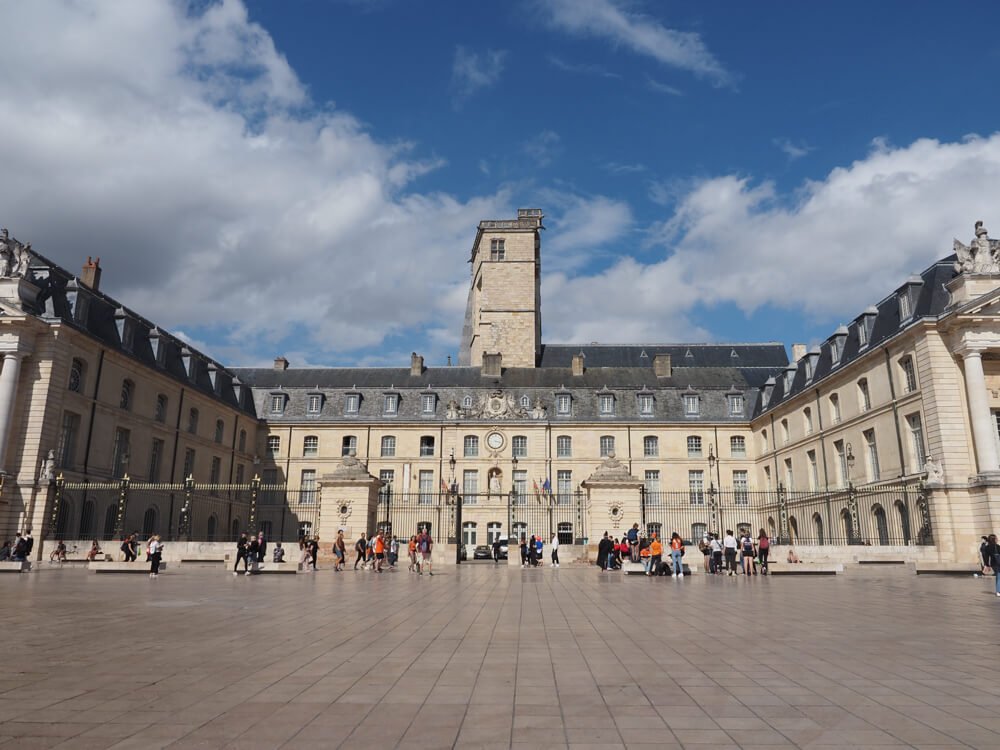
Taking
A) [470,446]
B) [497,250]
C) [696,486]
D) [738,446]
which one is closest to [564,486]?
[470,446]

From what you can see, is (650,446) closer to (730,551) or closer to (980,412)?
(980,412)

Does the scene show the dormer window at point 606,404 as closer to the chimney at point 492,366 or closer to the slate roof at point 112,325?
the chimney at point 492,366

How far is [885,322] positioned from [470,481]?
82.8 feet

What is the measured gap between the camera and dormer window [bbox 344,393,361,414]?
49.7 m

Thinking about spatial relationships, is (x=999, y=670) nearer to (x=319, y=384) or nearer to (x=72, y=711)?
(x=72, y=711)

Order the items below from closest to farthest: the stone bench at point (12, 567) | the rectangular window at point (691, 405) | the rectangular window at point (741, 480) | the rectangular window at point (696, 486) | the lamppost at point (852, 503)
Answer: the stone bench at point (12, 567) → the lamppost at point (852, 503) → the rectangular window at point (696, 486) → the rectangular window at point (741, 480) → the rectangular window at point (691, 405)

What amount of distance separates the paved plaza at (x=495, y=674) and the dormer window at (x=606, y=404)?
35.0 m

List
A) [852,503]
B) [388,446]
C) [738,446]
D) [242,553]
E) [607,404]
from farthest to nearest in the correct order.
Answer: [607,404]
[388,446]
[738,446]
[852,503]
[242,553]

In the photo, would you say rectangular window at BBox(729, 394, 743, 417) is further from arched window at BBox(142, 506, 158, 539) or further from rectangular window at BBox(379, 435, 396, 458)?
arched window at BBox(142, 506, 158, 539)

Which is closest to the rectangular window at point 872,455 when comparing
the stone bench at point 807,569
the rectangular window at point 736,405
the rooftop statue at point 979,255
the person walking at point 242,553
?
the rooftop statue at point 979,255

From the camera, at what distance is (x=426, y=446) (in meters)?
48.0

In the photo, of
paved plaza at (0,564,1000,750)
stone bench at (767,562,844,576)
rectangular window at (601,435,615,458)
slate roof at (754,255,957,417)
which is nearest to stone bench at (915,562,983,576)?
stone bench at (767,562,844,576)

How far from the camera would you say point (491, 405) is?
4812 centimetres

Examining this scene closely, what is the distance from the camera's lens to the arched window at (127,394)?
35094mm
